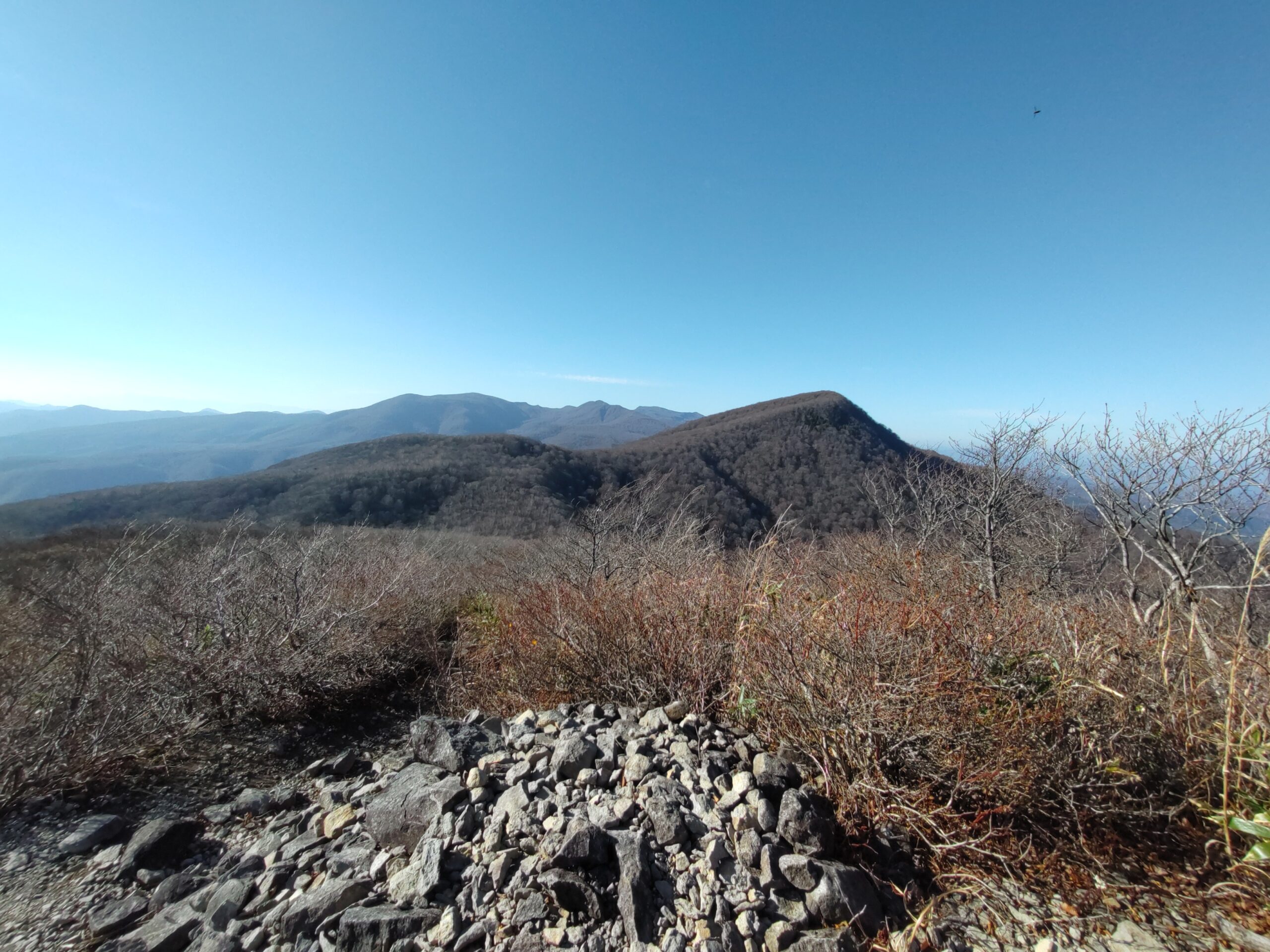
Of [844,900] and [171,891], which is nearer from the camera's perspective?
[844,900]

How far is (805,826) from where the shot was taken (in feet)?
7.65

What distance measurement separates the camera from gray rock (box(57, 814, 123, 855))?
2.93 metres

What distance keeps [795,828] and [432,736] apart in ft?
7.95

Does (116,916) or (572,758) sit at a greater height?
(572,758)

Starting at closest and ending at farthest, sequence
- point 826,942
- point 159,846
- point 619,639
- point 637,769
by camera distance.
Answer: point 826,942 < point 637,769 < point 159,846 < point 619,639

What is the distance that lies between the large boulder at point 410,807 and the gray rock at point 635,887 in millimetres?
1013

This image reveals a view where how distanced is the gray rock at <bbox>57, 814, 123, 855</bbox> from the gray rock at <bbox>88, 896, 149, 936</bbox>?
64 centimetres

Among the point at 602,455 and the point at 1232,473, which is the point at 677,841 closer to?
the point at 1232,473

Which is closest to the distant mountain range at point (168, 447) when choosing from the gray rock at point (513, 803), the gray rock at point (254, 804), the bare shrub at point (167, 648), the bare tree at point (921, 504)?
the bare tree at point (921, 504)

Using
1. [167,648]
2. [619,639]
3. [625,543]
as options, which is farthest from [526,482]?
[619,639]

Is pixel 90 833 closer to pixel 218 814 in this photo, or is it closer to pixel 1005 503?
pixel 218 814

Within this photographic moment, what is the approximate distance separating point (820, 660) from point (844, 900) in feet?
Answer: 3.39

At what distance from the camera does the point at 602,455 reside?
156ft

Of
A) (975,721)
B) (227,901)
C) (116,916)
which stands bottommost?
(116,916)
